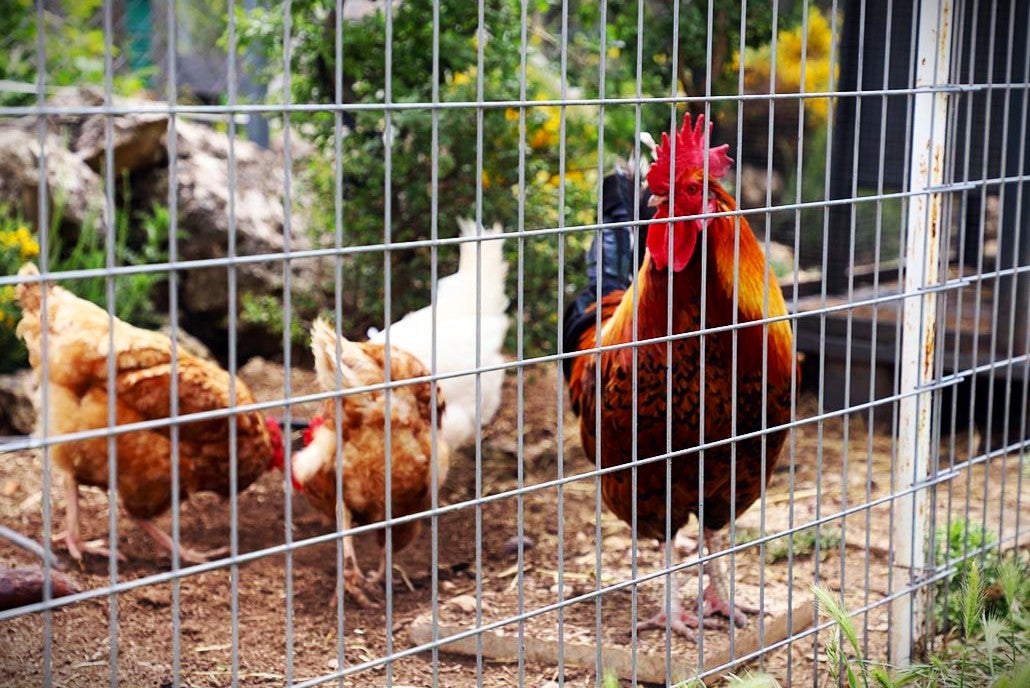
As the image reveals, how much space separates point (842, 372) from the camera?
6059mm

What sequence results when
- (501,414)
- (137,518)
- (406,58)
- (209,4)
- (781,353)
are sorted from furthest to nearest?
(209,4)
(501,414)
(406,58)
(137,518)
(781,353)

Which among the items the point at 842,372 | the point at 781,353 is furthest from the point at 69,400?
the point at 842,372

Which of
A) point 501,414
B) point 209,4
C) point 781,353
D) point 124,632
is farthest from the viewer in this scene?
point 209,4

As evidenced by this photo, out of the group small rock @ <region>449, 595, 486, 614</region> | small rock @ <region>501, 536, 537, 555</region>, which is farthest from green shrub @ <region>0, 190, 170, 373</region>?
small rock @ <region>449, 595, 486, 614</region>

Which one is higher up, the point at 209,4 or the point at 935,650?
Answer: the point at 209,4

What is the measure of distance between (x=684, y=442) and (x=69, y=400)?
6.97ft

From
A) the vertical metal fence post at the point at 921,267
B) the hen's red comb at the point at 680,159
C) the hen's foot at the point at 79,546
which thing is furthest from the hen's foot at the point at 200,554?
the vertical metal fence post at the point at 921,267

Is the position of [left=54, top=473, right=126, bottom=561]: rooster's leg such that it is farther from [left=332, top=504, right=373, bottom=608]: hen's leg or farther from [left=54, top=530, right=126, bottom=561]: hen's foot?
[left=332, top=504, right=373, bottom=608]: hen's leg

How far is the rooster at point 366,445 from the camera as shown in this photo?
3951mm

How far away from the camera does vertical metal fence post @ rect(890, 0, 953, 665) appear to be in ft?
9.90

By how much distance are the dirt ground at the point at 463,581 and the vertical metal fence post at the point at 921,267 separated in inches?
4.6

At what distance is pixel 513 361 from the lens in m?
3.36

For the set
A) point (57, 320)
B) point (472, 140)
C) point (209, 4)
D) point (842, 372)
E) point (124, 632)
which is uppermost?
point (209, 4)

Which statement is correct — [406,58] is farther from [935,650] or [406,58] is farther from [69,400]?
[935,650]
